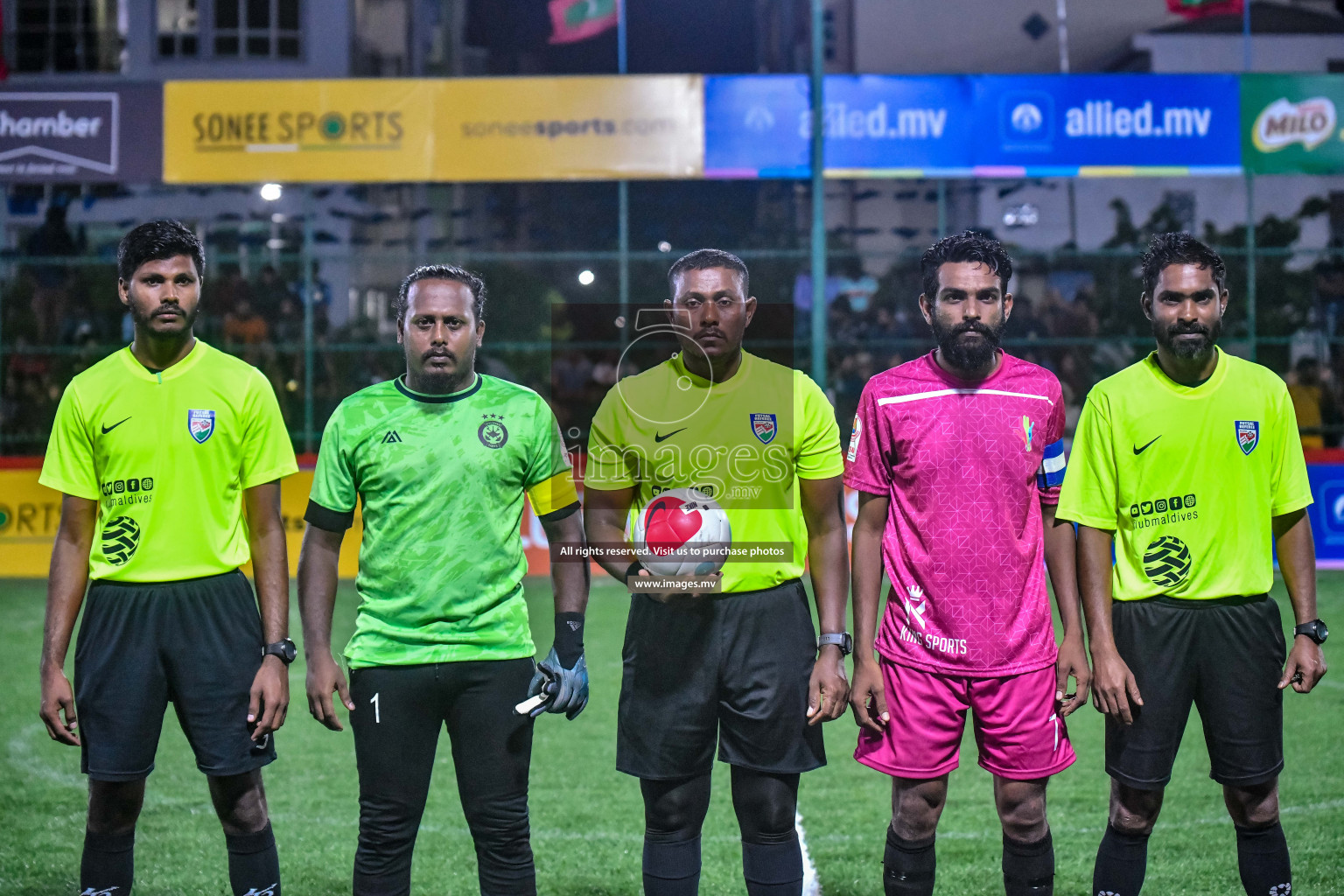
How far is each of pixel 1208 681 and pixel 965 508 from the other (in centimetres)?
85

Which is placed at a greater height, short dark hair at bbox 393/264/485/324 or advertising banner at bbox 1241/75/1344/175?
advertising banner at bbox 1241/75/1344/175

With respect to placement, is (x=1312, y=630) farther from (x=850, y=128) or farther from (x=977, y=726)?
(x=850, y=128)

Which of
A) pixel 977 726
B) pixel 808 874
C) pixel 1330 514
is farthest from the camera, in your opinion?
pixel 1330 514

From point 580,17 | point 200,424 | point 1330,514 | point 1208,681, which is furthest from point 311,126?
point 1208,681

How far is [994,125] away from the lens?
14758 millimetres

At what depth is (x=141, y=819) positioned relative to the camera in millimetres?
5535

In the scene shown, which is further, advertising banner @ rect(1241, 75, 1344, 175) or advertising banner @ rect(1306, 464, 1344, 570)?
advertising banner @ rect(1241, 75, 1344, 175)

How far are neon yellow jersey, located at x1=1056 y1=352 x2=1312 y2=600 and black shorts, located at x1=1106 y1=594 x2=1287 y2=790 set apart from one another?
69 millimetres

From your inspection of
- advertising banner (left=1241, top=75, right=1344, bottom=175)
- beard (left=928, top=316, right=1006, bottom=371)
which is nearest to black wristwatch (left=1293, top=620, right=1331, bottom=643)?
beard (left=928, top=316, right=1006, bottom=371)

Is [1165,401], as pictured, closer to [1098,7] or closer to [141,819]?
[141,819]

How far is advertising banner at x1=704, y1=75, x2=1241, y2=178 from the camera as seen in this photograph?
14680 mm

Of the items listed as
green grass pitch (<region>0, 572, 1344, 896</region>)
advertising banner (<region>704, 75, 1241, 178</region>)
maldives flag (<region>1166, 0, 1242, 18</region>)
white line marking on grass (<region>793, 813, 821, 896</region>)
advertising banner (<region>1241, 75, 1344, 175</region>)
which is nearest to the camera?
white line marking on grass (<region>793, 813, 821, 896</region>)

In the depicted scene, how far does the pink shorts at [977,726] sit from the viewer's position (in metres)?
3.62

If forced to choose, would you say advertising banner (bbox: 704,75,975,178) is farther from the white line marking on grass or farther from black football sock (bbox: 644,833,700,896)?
black football sock (bbox: 644,833,700,896)
